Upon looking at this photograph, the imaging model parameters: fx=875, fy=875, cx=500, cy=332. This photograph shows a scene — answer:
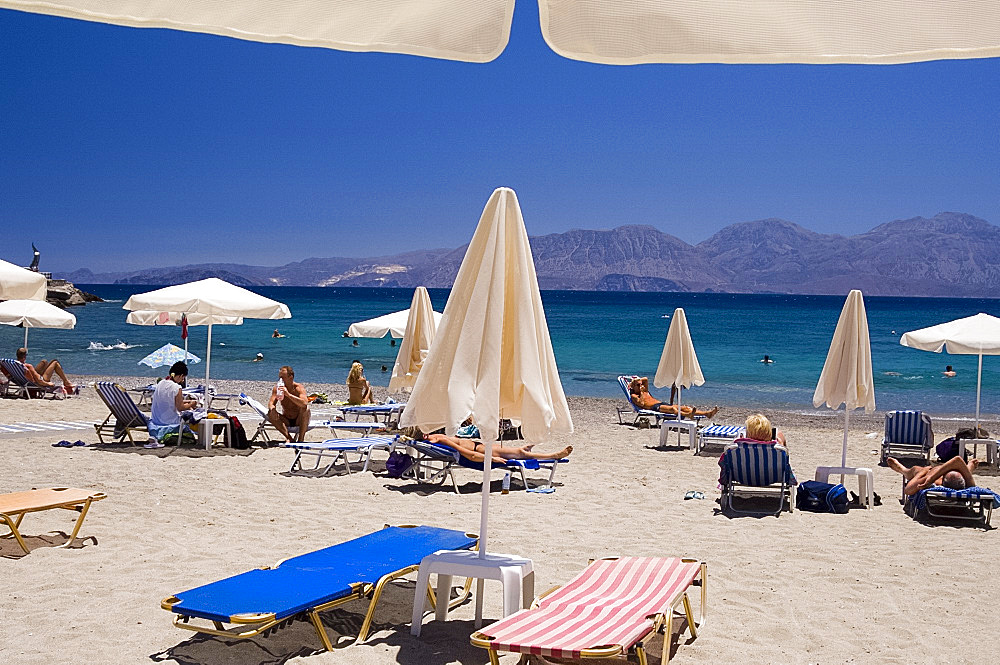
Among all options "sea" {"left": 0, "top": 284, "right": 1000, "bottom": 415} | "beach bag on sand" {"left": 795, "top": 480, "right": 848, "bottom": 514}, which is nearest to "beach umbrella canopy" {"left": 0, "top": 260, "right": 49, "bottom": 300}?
"beach bag on sand" {"left": 795, "top": 480, "right": 848, "bottom": 514}

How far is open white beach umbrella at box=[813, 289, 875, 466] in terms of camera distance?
819 centimetres

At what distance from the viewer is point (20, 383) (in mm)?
16078

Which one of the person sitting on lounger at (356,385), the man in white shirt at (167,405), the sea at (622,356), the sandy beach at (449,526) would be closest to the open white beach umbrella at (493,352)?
the sandy beach at (449,526)

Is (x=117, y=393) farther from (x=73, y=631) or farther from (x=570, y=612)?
(x=570, y=612)

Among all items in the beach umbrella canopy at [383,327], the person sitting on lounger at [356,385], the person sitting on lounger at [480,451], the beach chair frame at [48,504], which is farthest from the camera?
the beach umbrella canopy at [383,327]

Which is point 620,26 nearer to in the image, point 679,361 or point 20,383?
point 679,361

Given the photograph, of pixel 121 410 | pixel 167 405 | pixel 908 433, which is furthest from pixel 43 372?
pixel 908 433

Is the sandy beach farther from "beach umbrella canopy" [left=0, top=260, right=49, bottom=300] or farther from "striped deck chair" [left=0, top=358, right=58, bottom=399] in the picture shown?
"striped deck chair" [left=0, top=358, right=58, bottom=399]

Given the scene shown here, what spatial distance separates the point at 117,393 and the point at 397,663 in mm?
7323

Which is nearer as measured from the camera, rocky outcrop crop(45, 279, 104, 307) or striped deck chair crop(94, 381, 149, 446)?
striped deck chair crop(94, 381, 149, 446)

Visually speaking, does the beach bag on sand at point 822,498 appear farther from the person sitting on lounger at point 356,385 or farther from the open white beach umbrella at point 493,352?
the person sitting on lounger at point 356,385

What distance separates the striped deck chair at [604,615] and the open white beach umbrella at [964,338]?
8336 mm

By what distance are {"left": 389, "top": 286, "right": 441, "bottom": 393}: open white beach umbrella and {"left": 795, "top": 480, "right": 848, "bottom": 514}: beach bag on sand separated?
4.37 meters

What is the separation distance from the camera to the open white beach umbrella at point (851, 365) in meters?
8.19
